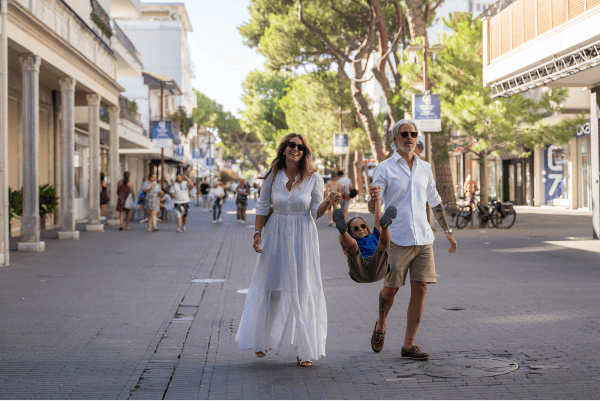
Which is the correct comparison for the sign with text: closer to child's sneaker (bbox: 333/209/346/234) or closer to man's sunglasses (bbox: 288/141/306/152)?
man's sunglasses (bbox: 288/141/306/152)

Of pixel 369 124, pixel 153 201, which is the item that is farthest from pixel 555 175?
pixel 153 201

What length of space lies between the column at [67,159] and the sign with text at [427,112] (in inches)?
352

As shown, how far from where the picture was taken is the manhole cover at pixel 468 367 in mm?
5320

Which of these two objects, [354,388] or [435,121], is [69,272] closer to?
[354,388]

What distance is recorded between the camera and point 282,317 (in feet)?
18.6

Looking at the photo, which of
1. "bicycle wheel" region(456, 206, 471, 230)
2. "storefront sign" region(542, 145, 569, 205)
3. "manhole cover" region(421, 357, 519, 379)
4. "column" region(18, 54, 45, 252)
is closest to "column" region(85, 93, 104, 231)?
"column" region(18, 54, 45, 252)

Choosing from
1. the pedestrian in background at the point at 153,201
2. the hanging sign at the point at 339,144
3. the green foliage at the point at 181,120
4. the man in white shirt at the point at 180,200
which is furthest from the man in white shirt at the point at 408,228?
the green foliage at the point at 181,120

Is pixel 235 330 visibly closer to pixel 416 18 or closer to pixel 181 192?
pixel 181 192

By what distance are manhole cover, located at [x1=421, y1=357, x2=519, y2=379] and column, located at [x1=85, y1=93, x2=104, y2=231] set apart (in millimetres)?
18521

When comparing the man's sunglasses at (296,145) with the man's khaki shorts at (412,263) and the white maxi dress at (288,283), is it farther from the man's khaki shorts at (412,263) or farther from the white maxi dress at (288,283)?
the man's khaki shorts at (412,263)

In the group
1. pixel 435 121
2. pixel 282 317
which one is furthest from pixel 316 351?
pixel 435 121

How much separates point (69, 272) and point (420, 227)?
7.94 meters

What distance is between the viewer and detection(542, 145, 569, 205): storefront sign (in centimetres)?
3844

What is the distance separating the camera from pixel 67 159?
19.4 meters
